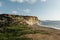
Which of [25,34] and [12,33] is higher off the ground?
[12,33]

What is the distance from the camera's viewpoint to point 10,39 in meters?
32.3

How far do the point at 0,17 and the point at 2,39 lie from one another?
47.5 metres

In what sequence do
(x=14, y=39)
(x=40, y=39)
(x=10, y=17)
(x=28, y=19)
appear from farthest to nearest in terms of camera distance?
(x=28, y=19) < (x=10, y=17) < (x=40, y=39) < (x=14, y=39)

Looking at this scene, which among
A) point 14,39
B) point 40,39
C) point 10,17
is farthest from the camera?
point 10,17

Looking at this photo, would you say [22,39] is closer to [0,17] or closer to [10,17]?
[10,17]

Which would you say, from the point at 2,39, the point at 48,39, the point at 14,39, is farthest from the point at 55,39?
the point at 2,39

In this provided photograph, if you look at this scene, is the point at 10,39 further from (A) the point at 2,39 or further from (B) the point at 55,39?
(B) the point at 55,39

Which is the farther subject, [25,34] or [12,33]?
[12,33]

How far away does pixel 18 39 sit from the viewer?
32.2m

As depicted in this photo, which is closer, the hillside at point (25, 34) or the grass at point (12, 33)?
the grass at point (12, 33)

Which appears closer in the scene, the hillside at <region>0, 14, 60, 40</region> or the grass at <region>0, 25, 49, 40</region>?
the grass at <region>0, 25, 49, 40</region>

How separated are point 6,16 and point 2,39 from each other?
46.0 metres

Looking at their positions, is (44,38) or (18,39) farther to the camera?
(44,38)

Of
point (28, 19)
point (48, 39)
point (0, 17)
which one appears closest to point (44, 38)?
point (48, 39)
